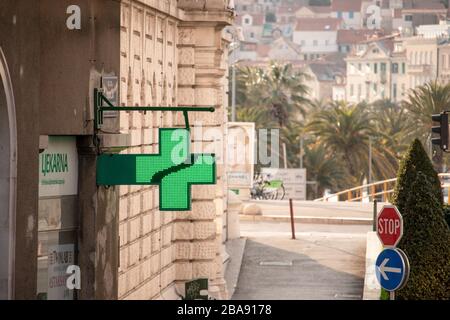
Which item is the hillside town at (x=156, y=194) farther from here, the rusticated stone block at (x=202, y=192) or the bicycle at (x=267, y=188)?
the bicycle at (x=267, y=188)

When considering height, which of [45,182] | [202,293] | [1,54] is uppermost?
[1,54]

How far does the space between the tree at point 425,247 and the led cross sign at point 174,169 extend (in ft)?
32.6

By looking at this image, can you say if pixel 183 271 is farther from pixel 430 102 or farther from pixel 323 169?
pixel 323 169

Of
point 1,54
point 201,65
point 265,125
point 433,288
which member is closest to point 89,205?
point 1,54

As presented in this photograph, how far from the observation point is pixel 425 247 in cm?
2709

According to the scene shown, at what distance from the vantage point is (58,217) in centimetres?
1850

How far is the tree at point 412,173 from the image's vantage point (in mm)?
28844

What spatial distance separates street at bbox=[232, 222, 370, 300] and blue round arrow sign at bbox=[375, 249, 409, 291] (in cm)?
997

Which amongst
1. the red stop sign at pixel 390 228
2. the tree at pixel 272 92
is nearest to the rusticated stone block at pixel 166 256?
the red stop sign at pixel 390 228

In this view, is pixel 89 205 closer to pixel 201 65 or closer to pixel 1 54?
pixel 1 54

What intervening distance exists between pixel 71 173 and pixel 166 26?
35.5 ft

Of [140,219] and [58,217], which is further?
[140,219]

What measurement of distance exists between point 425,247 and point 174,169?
1036 centimetres
